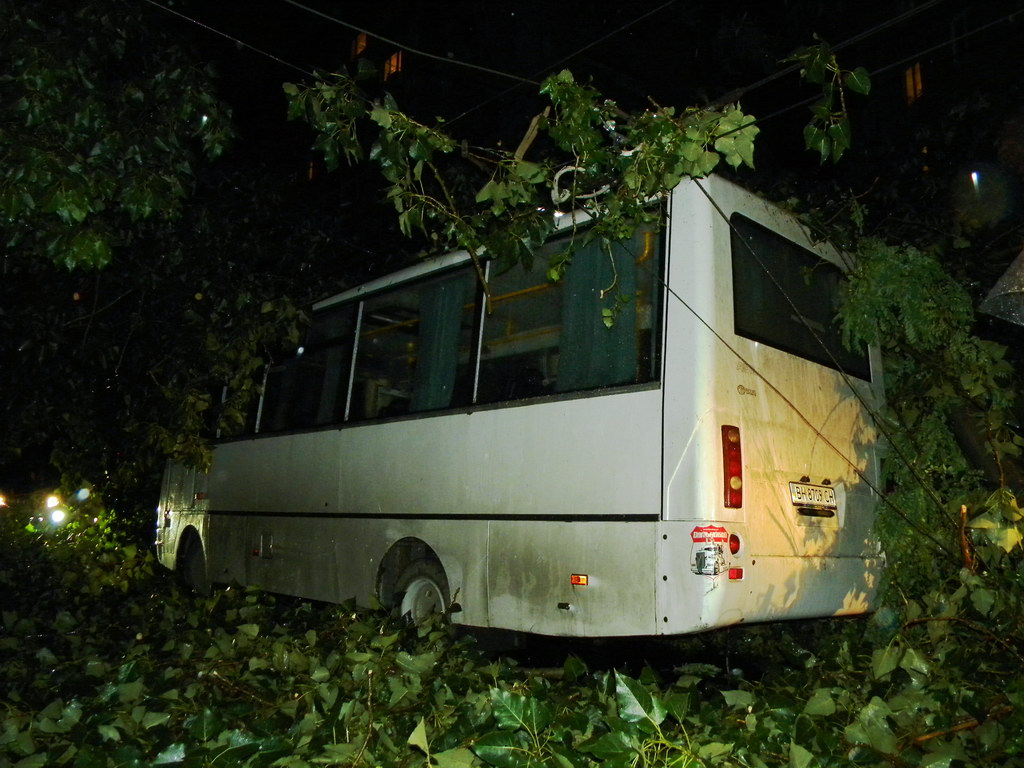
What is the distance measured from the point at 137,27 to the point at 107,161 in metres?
1.26

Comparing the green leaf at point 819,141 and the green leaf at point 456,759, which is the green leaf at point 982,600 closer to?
the green leaf at point 819,141

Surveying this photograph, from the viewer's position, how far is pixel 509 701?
3.59 meters

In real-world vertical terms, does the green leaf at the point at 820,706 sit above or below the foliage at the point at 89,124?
below

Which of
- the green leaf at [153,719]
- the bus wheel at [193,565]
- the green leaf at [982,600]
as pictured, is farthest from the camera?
the bus wheel at [193,565]

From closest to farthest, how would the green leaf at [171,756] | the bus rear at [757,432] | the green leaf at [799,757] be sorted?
the green leaf at [799,757] < the green leaf at [171,756] < the bus rear at [757,432]

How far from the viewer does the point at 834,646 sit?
18.2 ft

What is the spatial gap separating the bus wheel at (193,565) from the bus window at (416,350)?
14.1 feet

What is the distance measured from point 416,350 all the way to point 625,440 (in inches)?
96.4

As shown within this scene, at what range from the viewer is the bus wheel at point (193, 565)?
10.9m

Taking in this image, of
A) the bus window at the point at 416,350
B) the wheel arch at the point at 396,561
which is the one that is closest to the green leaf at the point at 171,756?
the wheel arch at the point at 396,561

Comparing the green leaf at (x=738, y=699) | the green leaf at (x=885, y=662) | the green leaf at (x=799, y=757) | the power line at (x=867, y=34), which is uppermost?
the power line at (x=867, y=34)

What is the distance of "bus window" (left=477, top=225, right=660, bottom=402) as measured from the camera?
219 inches

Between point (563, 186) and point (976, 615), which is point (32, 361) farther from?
point (976, 615)

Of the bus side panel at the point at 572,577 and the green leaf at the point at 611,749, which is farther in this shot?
the bus side panel at the point at 572,577
